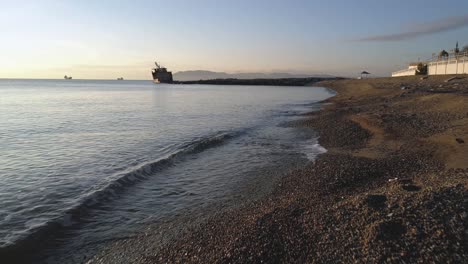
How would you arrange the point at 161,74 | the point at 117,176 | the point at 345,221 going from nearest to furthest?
the point at 345,221, the point at 117,176, the point at 161,74

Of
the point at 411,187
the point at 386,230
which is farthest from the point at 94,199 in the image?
the point at 411,187

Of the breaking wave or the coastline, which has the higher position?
the coastline

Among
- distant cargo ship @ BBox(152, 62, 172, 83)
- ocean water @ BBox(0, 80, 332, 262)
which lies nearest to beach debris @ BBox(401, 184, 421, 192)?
ocean water @ BBox(0, 80, 332, 262)

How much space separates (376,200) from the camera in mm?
7266

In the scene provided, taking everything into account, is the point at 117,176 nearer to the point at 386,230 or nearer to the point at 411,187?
the point at 411,187

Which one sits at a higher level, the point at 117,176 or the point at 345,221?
the point at 345,221

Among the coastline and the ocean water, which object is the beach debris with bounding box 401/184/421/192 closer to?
the coastline

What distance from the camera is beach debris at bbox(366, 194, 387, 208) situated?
23.0 ft

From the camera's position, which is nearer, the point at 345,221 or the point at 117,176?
the point at 345,221

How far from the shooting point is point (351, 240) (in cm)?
591

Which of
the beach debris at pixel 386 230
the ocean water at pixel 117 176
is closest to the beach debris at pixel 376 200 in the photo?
the beach debris at pixel 386 230

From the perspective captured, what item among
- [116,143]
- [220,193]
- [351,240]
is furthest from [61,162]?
[351,240]

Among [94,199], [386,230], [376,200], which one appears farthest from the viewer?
[94,199]

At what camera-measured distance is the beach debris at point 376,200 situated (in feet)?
23.0
